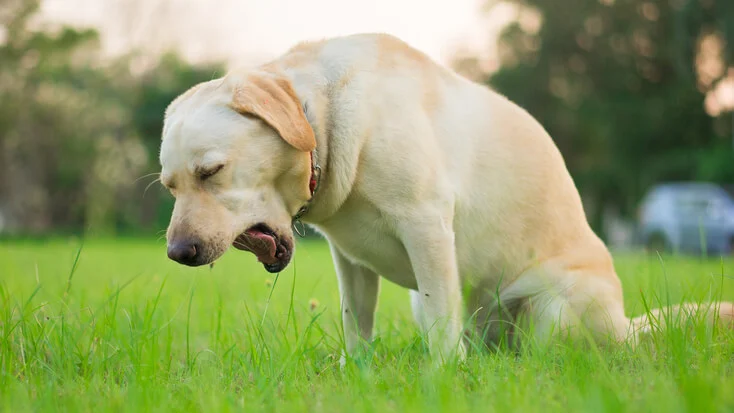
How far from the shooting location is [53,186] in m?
36.2

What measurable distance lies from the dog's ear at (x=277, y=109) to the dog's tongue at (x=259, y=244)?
16.1 inches

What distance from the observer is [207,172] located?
266cm

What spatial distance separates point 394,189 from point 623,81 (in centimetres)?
2728

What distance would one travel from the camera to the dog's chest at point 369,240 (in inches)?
118

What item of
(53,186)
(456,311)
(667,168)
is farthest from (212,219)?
(53,186)

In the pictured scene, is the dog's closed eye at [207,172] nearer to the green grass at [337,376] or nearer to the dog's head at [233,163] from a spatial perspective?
the dog's head at [233,163]

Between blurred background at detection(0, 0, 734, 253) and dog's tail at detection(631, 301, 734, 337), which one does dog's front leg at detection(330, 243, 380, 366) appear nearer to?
dog's tail at detection(631, 301, 734, 337)

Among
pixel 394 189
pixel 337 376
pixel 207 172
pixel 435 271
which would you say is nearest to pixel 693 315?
pixel 435 271

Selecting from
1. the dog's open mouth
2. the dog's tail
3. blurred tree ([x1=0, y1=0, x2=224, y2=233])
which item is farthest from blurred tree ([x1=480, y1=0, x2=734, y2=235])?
the dog's open mouth

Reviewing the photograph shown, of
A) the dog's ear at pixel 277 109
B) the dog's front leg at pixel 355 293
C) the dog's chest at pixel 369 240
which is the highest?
the dog's ear at pixel 277 109

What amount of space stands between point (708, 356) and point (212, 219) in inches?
74.3

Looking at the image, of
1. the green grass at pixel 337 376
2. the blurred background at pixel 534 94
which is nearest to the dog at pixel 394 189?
the green grass at pixel 337 376

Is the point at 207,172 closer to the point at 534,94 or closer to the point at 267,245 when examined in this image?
the point at 267,245

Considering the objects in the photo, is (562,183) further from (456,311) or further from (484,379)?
(484,379)
